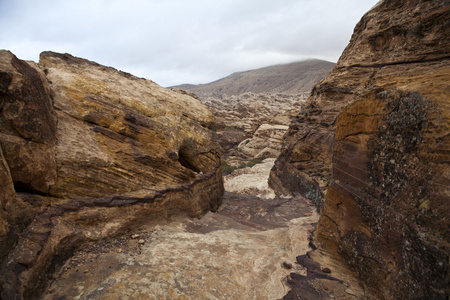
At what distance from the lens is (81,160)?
207 inches

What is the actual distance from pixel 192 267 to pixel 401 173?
3664mm

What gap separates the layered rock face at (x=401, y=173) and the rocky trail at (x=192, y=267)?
33.2 inches

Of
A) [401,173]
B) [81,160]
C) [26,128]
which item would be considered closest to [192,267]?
[81,160]

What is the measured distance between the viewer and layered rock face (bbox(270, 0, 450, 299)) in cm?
302

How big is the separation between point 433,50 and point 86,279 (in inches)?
306

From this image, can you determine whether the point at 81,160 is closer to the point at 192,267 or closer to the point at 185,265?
the point at 185,265

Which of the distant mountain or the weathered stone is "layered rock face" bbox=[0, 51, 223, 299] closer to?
the weathered stone

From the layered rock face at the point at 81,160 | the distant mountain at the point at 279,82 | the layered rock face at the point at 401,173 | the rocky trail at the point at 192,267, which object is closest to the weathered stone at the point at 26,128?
the layered rock face at the point at 81,160

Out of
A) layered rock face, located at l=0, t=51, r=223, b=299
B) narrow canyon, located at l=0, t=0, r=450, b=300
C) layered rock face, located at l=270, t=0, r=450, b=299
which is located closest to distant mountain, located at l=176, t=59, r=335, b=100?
layered rock face, located at l=0, t=51, r=223, b=299

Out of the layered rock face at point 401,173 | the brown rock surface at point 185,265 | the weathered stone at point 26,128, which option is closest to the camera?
the layered rock face at point 401,173

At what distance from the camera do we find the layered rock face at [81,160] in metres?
3.68

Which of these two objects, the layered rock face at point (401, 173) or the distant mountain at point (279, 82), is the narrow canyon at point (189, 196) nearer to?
the layered rock face at point (401, 173)

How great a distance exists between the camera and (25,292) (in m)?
3.03

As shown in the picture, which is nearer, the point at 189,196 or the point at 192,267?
the point at 192,267
